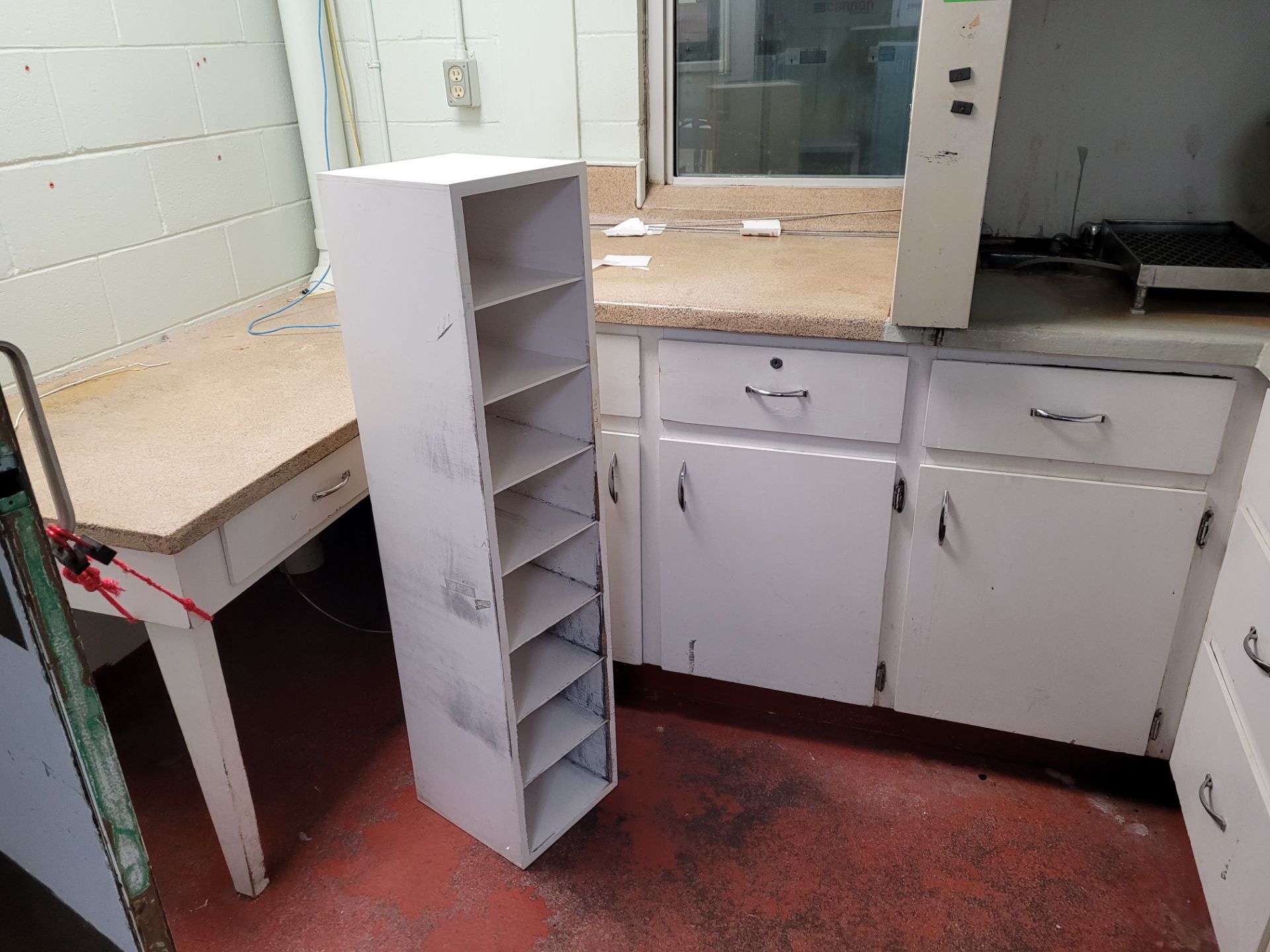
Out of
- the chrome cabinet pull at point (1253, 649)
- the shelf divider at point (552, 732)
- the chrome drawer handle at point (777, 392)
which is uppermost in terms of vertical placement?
the chrome drawer handle at point (777, 392)

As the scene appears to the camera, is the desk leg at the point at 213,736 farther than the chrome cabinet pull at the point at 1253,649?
Yes

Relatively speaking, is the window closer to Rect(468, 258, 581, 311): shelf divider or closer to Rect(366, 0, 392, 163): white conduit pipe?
Rect(366, 0, 392, 163): white conduit pipe

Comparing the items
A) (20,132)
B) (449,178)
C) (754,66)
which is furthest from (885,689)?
(20,132)

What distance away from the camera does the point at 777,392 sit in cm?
155

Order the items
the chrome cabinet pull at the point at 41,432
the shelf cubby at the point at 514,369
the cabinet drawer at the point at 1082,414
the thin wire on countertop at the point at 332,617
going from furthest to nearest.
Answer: the thin wire on countertop at the point at 332,617, the cabinet drawer at the point at 1082,414, the shelf cubby at the point at 514,369, the chrome cabinet pull at the point at 41,432

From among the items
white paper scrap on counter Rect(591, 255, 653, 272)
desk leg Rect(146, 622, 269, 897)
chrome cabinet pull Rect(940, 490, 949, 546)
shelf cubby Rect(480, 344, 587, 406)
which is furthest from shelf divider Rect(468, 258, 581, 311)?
chrome cabinet pull Rect(940, 490, 949, 546)

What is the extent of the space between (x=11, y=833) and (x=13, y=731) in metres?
0.15

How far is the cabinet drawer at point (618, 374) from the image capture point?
1.62m

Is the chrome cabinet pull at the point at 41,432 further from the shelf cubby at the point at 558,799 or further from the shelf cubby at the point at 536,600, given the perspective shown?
the shelf cubby at the point at 558,799

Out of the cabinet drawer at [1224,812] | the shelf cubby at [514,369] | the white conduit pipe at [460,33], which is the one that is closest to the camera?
the cabinet drawer at [1224,812]

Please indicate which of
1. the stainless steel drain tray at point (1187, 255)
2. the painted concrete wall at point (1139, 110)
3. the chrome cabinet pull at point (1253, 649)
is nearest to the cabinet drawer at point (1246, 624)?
the chrome cabinet pull at point (1253, 649)

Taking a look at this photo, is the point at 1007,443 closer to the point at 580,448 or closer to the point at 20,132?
the point at 580,448

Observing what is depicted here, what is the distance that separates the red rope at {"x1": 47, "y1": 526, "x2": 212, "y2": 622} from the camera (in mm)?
831

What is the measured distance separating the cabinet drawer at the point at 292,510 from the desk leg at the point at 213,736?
0.12 metres
